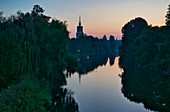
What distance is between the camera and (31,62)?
1515 centimetres

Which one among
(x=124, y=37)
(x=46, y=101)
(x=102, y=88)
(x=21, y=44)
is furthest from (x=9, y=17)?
(x=124, y=37)

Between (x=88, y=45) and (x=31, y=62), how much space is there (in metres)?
96.9

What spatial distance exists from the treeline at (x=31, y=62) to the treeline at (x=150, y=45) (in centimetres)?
2227

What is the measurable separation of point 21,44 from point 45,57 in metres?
2.68

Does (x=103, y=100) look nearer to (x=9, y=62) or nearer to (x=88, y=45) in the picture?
(x=9, y=62)

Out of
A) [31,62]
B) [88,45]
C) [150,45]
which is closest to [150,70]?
[150,45]

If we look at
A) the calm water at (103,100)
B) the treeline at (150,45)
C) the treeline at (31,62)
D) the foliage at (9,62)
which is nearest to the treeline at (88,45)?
the treeline at (150,45)

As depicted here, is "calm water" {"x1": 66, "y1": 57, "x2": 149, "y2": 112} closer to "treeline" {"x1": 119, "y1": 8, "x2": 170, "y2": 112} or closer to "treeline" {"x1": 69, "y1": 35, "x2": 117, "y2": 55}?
"treeline" {"x1": 119, "y1": 8, "x2": 170, "y2": 112}

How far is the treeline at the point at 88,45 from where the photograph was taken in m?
99.9

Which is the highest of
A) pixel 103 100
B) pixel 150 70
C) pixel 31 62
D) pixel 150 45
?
pixel 150 45

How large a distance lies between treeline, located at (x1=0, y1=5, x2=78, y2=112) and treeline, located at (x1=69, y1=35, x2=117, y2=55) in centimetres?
7669

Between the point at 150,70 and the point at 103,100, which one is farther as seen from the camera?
the point at 150,70

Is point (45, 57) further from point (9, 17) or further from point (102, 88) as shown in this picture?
point (102, 88)

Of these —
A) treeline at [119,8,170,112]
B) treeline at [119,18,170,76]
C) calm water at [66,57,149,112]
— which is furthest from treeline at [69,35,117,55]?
calm water at [66,57,149,112]
